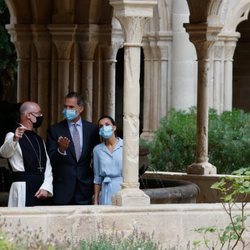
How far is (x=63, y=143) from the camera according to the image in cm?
1411

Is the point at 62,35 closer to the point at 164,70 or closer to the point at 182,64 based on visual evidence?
the point at 182,64

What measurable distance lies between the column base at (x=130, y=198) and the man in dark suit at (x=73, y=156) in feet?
1.31

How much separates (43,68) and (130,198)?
8971 mm

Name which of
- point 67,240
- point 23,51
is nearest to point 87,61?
point 23,51

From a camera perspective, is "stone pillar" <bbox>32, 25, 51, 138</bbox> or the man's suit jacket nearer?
the man's suit jacket

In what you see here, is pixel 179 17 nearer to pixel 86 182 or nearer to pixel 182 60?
pixel 182 60

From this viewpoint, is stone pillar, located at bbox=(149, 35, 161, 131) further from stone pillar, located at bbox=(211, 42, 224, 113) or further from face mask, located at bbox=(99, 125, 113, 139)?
face mask, located at bbox=(99, 125, 113, 139)

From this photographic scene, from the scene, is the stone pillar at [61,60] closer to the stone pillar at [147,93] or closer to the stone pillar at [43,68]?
the stone pillar at [43,68]

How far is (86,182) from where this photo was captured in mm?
14578

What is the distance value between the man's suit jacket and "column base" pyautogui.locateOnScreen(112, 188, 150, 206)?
1.28 ft

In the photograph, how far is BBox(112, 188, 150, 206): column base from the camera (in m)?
14.2

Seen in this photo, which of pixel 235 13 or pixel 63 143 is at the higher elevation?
pixel 235 13

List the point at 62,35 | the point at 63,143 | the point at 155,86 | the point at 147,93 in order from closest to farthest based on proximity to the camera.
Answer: the point at 63,143
the point at 62,35
the point at 155,86
the point at 147,93

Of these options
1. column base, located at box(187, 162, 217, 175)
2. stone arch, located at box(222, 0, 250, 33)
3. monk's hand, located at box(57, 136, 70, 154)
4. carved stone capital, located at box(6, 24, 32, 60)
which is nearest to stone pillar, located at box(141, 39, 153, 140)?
stone arch, located at box(222, 0, 250, 33)
